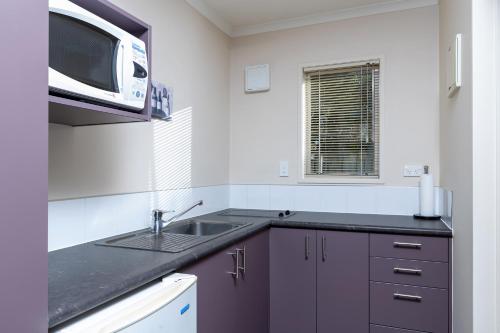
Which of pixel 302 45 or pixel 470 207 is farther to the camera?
pixel 302 45

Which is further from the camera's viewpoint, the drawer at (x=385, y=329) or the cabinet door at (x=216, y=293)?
the drawer at (x=385, y=329)

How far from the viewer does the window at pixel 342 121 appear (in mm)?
2828

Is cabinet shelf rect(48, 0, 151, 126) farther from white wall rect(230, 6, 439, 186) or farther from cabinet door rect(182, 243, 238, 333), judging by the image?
white wall rect(230, 6, 439, 186)

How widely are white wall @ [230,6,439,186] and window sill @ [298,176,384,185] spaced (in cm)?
7

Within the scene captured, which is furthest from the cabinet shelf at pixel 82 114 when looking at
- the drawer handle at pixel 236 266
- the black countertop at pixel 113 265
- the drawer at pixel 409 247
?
the drawer at pixel 409 247

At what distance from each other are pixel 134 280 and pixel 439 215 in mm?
2190

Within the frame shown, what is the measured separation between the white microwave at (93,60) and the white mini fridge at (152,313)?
686 mm

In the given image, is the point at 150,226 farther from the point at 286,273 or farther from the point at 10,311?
the point at 10,311

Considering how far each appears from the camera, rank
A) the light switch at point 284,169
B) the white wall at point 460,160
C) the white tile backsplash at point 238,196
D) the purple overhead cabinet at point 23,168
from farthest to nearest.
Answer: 1. the white tile backsplash at point 238,196
2. the light switch at point 284,169
3. the white wall at point 460,160
4. the purple overhead cabinet at point 23,168

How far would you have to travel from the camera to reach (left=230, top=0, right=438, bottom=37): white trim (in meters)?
2.69

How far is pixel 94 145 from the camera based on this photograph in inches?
70.3

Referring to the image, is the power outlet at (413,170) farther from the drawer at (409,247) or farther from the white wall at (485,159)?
the white wall at (485,159)

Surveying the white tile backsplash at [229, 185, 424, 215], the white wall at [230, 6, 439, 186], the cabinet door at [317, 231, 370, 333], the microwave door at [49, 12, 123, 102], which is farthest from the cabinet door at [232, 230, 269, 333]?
the microwave door at [49, 12, 123, 102]

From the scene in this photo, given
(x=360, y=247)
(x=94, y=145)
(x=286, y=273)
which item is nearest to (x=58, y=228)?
(x=94, y=145)
